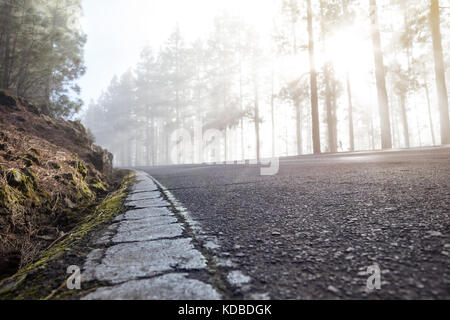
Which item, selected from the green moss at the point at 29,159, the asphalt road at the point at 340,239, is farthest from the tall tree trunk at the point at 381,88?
the green moss at the point at 29,159

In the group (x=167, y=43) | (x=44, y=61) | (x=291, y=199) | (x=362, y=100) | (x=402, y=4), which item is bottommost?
(x=291, y=199)

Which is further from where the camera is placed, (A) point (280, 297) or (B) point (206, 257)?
(B) point (206, 257)

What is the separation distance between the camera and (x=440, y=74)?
956 cm

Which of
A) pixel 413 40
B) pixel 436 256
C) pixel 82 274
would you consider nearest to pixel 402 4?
pixel 413 40

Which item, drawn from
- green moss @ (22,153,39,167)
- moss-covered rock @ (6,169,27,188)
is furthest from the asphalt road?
green moss @ (22,153,39,167)

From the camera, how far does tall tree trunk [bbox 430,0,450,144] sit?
30.5 feet

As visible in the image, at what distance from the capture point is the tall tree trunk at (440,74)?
9.28 m

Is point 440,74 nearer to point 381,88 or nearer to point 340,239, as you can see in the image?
point 381,88

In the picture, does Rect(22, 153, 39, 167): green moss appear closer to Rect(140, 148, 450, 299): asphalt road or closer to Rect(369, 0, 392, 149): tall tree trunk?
Rect(140, 148, 450, 299): asphalt road

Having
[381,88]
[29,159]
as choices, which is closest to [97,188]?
[29,159]

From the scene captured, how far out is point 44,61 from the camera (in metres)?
7.60
